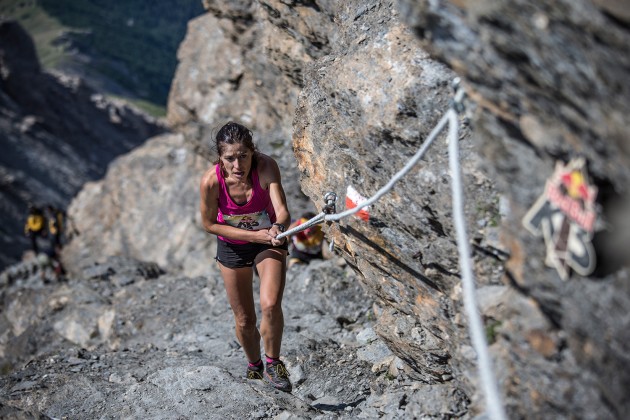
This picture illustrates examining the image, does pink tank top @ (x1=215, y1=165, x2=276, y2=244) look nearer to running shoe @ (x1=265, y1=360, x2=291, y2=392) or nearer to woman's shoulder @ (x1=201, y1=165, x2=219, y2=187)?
woman's shoulder @ (x1=201, y1=165, x2=219, y2=187)

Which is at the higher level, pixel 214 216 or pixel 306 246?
pixel 214 216

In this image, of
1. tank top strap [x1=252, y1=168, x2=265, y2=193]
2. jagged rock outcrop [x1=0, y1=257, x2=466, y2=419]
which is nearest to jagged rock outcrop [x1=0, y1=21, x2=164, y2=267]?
jagged rock outcrop [x1=0, y1=257, x2=466, y2=419]

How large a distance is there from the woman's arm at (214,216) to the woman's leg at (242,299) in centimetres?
42

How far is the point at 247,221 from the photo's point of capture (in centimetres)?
655

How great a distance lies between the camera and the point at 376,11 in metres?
6.76

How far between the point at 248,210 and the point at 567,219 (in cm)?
358

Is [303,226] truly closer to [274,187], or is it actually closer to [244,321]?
[274,187]

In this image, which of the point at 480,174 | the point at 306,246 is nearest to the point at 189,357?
the point at 306,246

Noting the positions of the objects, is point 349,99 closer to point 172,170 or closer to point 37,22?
point 172,170

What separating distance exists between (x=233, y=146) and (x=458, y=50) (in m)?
2.73

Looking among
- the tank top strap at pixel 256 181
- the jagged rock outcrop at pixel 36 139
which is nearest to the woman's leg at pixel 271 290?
the tank top strap at pixel 256 181

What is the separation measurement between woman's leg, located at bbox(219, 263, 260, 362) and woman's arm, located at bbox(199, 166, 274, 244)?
424 mm

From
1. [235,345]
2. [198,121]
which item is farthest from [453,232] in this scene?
[198,121]

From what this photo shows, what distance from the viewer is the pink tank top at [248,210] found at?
6.42 meters
